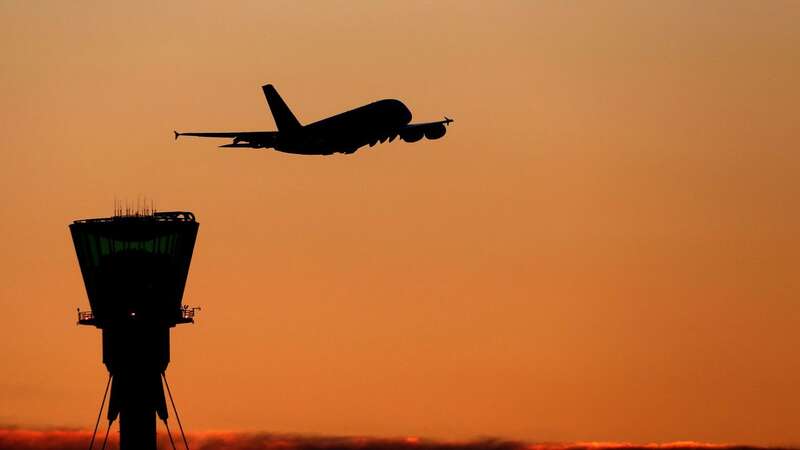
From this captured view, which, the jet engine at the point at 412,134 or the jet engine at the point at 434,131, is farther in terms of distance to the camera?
the jet engine at the point at 434,131

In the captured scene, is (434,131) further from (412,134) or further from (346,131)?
(346,131)

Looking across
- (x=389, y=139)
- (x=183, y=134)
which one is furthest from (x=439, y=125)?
(x=183, y=134)

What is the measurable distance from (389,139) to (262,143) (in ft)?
38.8

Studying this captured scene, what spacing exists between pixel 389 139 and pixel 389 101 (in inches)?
132

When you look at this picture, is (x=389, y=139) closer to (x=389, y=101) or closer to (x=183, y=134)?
(x=389, y=101)

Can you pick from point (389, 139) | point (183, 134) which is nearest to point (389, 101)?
point (389, 139)

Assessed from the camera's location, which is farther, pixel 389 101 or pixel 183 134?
pixel 389 101

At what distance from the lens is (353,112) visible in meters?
194

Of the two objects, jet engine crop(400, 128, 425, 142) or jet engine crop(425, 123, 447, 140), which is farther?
jet engine crop(425, 123, 447, 140)

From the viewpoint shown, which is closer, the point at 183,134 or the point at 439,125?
the point at 183,134

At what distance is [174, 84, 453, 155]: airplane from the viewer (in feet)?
628

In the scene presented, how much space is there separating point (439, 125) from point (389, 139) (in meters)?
4.58

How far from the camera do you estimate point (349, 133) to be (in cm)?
19225

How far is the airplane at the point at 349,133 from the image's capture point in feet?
628
